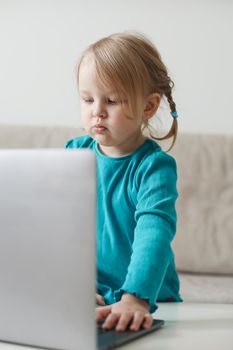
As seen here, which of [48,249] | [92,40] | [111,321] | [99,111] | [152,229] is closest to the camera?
[48,249]

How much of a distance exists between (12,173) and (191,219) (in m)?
1.28

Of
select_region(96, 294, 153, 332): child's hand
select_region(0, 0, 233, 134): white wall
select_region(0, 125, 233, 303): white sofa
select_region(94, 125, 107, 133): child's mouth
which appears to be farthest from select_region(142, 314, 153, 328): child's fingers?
select_region(0, 0, 233, 134): white wall

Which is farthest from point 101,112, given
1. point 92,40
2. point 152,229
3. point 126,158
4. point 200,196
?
point 92,40

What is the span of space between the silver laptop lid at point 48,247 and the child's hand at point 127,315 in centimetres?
12

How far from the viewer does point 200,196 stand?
1989 millimetres

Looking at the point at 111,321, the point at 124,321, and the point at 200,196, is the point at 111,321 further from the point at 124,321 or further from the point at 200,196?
the point at 200,196

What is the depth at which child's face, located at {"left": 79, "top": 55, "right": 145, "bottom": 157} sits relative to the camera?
1118 mm

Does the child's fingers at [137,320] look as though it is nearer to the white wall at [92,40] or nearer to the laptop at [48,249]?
the laptop at [48,249]

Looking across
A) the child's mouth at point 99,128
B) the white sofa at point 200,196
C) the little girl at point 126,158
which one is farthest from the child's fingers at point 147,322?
the white sofa at point 200,196

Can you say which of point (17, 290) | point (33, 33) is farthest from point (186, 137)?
point (17, 290)

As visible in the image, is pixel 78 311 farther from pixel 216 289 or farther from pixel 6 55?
pixel 6 55

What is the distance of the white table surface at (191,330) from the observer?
31.2 inches

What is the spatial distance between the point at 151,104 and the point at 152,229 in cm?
31

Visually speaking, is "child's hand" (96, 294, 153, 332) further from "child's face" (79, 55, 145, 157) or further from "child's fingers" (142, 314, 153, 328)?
"child's face" (79, 55, 145, 157)
